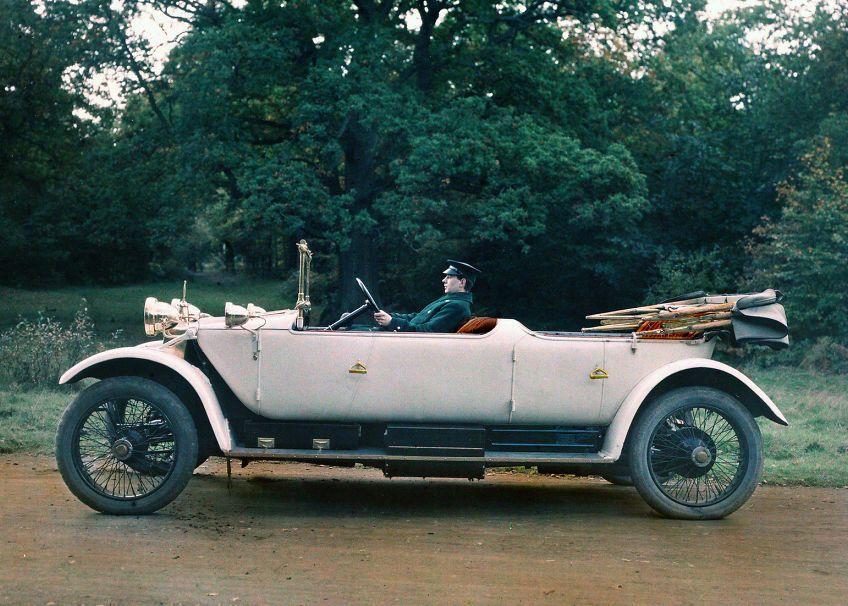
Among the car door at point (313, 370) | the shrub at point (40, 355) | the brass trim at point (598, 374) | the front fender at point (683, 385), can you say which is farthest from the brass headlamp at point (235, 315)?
the shrub at point (40, 355)

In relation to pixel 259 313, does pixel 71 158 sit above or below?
above

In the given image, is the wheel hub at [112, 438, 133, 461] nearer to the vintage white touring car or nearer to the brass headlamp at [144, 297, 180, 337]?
the vintage white touring car

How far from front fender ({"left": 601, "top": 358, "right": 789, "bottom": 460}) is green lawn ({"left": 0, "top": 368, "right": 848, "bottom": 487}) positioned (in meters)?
1.60

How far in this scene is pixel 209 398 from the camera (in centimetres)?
612

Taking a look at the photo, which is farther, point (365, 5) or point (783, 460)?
point (365, 5)

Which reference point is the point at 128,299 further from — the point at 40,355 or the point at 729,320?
the point at 729,320

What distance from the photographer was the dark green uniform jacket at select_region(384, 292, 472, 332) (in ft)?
22.4

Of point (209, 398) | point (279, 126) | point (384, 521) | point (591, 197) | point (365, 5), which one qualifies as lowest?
point (384, 521)

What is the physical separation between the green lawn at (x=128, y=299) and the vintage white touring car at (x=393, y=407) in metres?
18.6

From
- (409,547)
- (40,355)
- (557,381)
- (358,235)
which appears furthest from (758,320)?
(358,235)

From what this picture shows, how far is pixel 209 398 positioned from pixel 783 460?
17.5 feet

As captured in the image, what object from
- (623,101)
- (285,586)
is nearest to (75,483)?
(285,586)

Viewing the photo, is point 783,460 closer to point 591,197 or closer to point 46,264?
point 591,197

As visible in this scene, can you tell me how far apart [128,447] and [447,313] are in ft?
7.54
